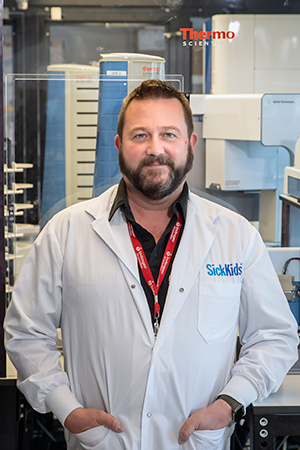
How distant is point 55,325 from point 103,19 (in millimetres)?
1238

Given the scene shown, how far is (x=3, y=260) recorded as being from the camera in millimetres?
1892

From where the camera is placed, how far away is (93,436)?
4.82 ft

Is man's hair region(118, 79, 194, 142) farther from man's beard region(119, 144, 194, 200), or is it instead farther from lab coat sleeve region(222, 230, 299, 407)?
lab coat sleeve region(222, 230, 299, 407)

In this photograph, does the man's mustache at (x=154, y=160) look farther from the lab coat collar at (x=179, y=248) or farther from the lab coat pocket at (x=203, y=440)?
the lab coat pocket at (x=203, y=440)

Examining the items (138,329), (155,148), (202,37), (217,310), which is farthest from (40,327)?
(202,37)

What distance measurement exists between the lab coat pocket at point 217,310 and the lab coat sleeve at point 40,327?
465 mm

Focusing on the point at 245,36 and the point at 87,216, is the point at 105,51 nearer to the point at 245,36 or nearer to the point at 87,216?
the point at 245,36

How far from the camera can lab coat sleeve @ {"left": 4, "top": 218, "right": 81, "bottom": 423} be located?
150 cm

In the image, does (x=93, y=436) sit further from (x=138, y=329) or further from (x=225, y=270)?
(x=225, y=270)

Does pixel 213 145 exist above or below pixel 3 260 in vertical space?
above

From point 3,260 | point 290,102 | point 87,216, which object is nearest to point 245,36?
point 290,102

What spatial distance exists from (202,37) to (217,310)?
3.70 feet

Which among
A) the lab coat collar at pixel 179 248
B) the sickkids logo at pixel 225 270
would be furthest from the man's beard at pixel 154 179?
the sickkids logo at pixel 225 270

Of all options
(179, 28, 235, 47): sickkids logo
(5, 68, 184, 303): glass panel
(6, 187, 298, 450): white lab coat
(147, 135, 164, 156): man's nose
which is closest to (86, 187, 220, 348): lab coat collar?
(6, 187, 298, 450): white lab coat
